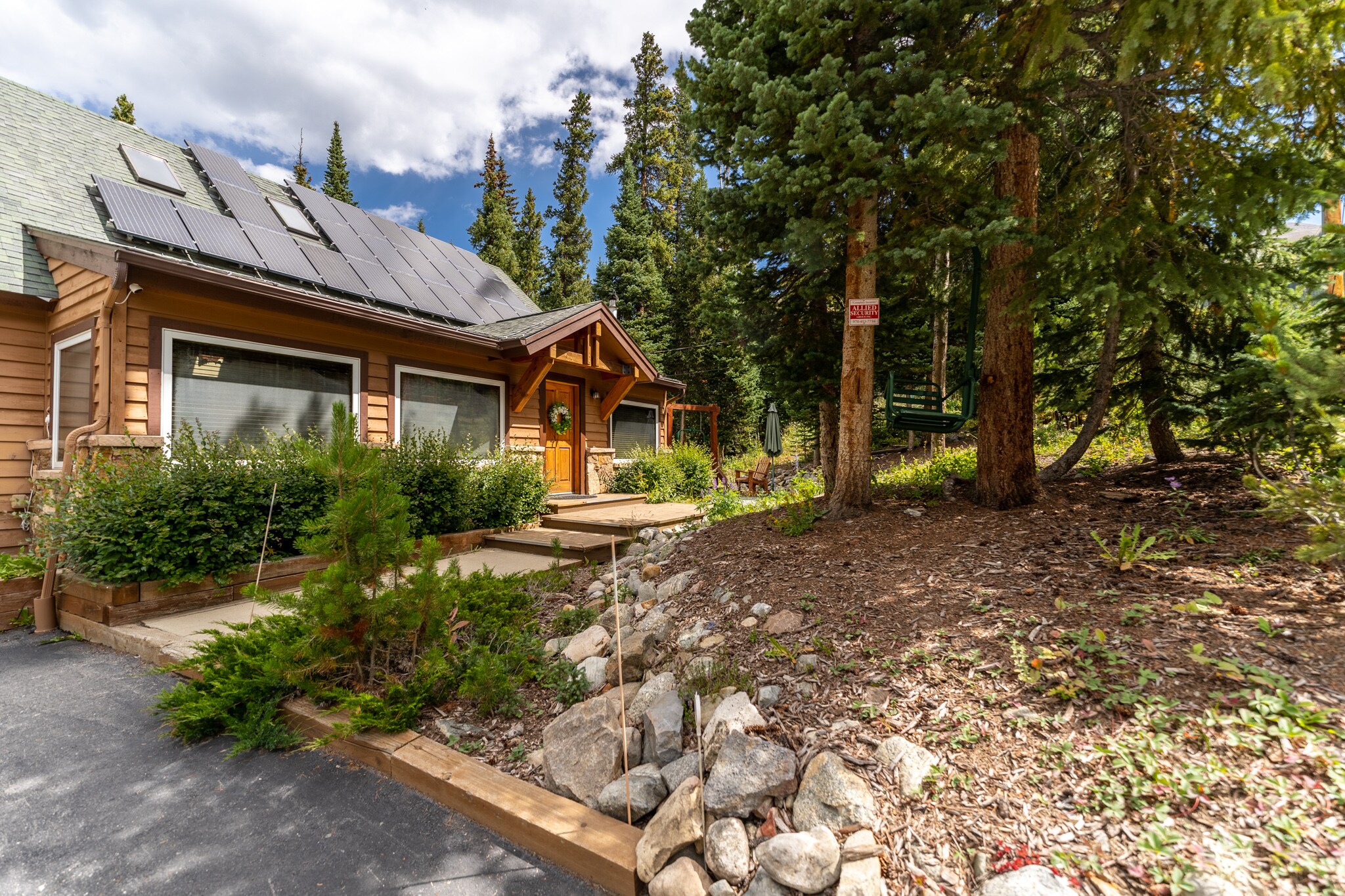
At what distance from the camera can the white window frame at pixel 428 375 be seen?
684 centimetres

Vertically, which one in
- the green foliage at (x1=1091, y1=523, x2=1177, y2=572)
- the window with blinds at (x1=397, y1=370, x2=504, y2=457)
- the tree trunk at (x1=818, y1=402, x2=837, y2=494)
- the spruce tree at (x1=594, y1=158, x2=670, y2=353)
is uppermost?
the spruce tree at (x1=594, y1=158, x2=670, y2=353)

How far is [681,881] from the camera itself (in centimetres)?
164

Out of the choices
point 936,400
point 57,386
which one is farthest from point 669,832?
point 57,386

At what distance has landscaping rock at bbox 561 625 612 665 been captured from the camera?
308cm

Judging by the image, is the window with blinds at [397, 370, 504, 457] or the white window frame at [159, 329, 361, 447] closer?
A: the white window frame at [159, 329, 361, 447]

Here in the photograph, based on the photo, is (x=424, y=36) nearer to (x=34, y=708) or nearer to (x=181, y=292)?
(x=181, y=292)

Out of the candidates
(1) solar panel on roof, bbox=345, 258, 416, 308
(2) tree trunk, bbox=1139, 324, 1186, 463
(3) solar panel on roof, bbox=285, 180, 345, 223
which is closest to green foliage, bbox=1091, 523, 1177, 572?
(2) tree trunk, bbox=1139, 324, 1186, 463

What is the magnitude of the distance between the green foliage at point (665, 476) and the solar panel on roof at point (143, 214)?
6.63 meters

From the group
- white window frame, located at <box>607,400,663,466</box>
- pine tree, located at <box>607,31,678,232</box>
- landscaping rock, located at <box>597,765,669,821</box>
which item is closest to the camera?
landscaping rock, located at <box>597,765,669,821</box>

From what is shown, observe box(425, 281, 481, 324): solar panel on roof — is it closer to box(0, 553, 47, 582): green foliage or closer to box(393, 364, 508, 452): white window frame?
box(393, 364, 508, 452): white window frame

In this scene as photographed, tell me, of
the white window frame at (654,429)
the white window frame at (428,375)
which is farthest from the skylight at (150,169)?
the white window frame at (654,429)

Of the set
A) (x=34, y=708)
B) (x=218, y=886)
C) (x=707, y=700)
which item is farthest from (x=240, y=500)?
(x=707, y=700)

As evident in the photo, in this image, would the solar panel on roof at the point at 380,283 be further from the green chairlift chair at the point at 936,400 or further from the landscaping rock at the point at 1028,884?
the landscaping rock at the point at 1028,884

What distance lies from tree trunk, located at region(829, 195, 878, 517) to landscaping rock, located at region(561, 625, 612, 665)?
2092 millimetres
